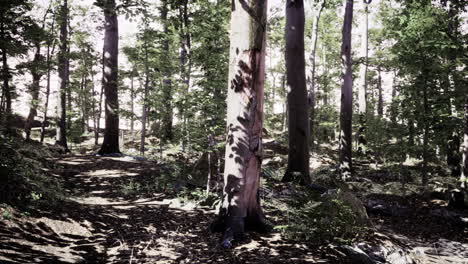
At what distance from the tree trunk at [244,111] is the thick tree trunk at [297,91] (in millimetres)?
4295

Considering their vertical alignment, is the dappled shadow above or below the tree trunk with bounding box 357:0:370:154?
below

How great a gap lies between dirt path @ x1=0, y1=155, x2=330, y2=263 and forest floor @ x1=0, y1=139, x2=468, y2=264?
0.04 ft

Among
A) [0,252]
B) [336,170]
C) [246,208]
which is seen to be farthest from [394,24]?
[0,252]

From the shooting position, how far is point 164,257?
4.20 meters

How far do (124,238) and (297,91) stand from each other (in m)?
6.36

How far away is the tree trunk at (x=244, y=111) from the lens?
443 cm

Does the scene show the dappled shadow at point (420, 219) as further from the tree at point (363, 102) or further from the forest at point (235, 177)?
the tree at point (363, 102)

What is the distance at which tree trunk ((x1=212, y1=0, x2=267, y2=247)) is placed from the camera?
4.43 m

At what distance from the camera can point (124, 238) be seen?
4949mm

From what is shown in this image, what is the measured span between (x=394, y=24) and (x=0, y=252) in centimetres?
1462

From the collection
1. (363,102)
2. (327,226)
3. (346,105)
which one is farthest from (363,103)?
(327,226)

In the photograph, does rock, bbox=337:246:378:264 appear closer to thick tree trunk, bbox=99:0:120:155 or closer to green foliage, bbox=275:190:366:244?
green foliage, bbox=275:190:366:244

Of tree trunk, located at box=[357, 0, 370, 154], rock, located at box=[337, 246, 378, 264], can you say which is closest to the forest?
rock, located at box=[337, 246, 378, 264]

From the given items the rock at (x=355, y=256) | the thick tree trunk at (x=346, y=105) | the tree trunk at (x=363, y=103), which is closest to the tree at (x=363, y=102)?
the tree trunk at (x=363, y=103)
